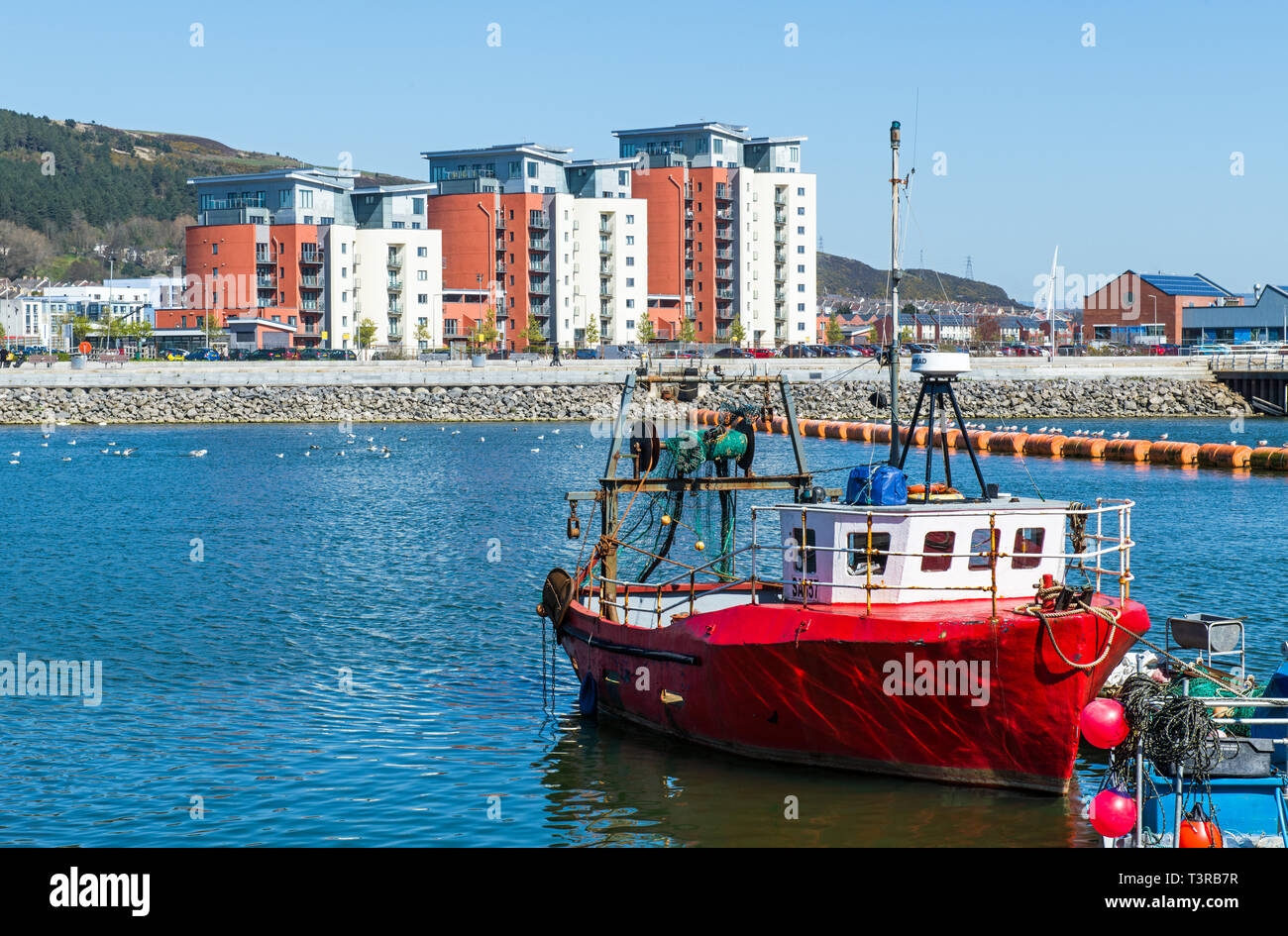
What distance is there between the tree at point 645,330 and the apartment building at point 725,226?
16.3 ft

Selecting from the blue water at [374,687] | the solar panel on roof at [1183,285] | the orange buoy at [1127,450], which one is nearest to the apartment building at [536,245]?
the solar panel on roof at [1183,285]

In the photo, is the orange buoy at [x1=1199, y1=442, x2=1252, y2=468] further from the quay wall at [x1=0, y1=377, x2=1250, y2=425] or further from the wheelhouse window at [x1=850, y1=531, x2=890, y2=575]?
the wheelhouse window at [x1=850, y1=531, x2=890, y2=575]

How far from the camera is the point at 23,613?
33.6 meters

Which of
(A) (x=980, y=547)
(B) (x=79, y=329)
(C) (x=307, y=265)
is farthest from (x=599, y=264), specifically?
(A) (x=980, y=547)

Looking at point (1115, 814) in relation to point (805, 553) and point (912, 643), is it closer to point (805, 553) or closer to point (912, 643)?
point (912, 643)

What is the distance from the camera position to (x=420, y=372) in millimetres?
118688

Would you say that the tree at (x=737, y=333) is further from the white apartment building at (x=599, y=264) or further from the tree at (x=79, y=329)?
the tree at (x=79, y=329)

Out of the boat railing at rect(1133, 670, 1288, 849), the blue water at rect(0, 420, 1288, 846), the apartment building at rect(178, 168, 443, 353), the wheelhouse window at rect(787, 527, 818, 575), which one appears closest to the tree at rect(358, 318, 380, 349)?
the apartment building at rect(178, 168, 443, 353)

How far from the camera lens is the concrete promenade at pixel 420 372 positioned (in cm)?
11262

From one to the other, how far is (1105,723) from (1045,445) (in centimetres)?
6321

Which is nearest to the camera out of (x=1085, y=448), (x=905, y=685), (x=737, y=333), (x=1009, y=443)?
(x=905, y=685)

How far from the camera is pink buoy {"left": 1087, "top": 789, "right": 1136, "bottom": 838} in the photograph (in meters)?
14.7

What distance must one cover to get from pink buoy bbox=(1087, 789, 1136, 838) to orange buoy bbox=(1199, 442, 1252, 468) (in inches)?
2271

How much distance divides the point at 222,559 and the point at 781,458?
39890mm
